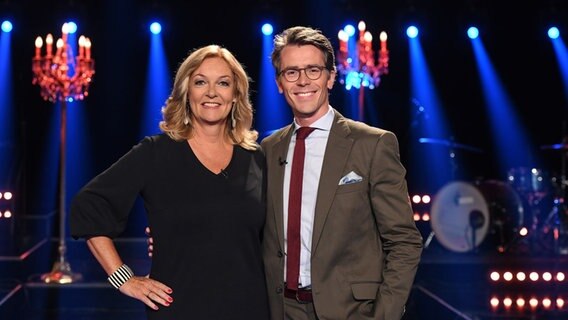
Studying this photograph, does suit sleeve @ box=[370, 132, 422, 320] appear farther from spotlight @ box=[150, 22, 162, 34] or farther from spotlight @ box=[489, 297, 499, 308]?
spotlight @ box=[150, 22, 162, 34]

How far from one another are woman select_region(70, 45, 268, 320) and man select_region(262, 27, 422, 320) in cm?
9

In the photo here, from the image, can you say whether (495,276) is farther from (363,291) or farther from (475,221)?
(363,291)

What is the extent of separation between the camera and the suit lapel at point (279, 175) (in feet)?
9.61

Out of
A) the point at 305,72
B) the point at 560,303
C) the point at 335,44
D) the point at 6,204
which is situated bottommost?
the point at 560,303

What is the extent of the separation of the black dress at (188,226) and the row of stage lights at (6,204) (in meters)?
7.16

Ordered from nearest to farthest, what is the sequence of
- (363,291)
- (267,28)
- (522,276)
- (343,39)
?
(363,291) → (522,276) → (343,39) → (267,28)

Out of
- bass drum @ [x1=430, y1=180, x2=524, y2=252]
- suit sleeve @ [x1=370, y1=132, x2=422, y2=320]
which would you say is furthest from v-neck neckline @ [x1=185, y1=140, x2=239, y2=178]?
bass drum @ [x1=430, y1=180, x2=524, y2=252]

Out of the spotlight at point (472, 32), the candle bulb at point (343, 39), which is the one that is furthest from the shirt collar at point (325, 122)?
the spotlight at point (472, 32)

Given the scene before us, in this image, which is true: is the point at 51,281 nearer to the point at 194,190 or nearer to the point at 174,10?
the point at 174,10

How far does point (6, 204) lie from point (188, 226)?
740 cm

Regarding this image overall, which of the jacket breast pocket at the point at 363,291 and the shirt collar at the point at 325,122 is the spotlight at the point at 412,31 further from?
the jacket breast pocket at the point at 363,291

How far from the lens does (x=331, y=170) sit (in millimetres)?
2908

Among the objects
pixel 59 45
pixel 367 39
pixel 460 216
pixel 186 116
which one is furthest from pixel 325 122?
pixel 460 216

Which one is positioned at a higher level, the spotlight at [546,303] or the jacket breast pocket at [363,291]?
the jacket breast pocket at [363,291]
